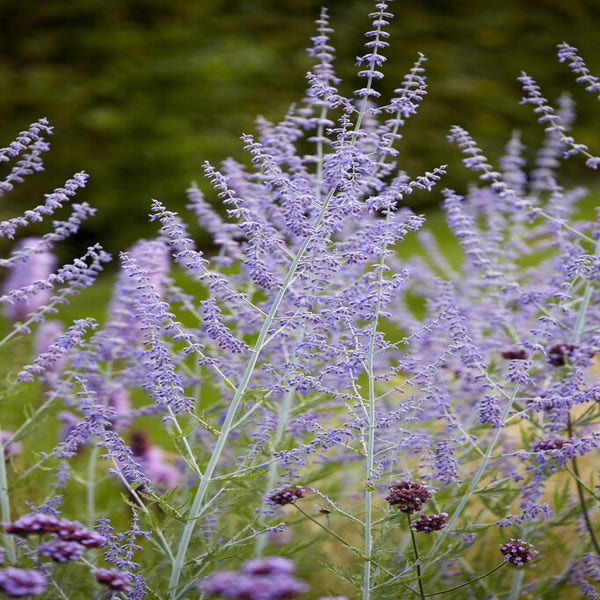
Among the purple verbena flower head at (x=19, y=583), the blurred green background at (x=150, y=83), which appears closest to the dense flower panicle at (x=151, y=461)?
the purple verbena flower head at (x=19, y=583)

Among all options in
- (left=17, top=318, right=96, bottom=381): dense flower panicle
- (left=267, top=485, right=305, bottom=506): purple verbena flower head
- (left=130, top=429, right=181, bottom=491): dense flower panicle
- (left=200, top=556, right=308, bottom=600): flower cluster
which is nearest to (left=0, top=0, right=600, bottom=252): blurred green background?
(left=130, top=429, right=181, bottom=491): dense flower panicle

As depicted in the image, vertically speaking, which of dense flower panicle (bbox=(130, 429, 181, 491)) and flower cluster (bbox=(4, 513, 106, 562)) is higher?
flower cluster (bbox=(4, 513, 106, 562))

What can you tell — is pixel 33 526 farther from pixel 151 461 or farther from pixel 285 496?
pixel 151 461

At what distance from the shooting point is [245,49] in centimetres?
1070

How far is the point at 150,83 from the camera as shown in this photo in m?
10.4

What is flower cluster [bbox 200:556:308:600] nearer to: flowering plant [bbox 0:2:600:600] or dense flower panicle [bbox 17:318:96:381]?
flowering plant [bbox 0:2:600:600]

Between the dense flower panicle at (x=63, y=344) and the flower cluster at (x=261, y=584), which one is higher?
the flower cluster at (x=261, y=584)

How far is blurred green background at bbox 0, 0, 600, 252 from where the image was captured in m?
10.1

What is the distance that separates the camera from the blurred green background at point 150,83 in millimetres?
10148

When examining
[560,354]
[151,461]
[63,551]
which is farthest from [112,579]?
[151,461]

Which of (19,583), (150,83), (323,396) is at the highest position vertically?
(19,583)

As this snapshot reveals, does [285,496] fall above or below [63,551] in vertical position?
below

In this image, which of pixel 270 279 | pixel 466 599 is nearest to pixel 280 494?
pixel 270 279

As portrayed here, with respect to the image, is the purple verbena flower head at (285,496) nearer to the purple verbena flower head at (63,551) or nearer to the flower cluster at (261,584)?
the purple verbena flower head at (63,551)
